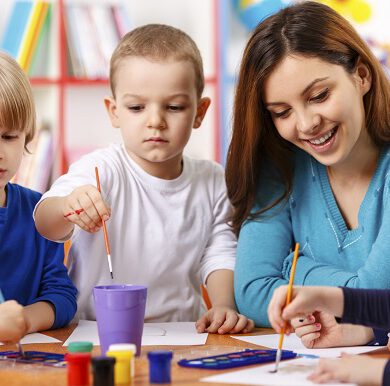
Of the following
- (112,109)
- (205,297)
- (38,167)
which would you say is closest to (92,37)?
(38,167)

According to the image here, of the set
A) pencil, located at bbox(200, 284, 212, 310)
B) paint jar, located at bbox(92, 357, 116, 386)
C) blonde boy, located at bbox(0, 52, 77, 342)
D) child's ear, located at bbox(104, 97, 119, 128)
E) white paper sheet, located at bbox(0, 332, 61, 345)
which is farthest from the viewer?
pencil, located at bbox(200, 284, 212, 310)

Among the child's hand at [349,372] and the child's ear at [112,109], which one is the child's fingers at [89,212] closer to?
the child's ear at [112,109]

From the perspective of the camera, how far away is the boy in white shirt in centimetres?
168

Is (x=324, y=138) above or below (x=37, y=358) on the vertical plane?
above

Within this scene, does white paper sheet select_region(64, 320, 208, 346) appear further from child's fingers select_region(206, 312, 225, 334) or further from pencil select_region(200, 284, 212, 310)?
pencil select_region(200, 284, 212, 310)

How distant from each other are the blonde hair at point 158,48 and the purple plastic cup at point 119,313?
0.72 m

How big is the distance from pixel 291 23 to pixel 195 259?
58 cm

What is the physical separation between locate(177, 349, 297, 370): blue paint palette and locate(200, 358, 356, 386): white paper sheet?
3 centimetres

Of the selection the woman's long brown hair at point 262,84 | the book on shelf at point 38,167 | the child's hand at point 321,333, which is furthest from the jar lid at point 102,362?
the book on shelf at point 38,167

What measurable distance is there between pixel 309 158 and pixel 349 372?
2.71ft

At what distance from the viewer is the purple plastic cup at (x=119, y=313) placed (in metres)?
1.13

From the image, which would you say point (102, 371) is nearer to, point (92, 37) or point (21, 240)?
point (21, 240)

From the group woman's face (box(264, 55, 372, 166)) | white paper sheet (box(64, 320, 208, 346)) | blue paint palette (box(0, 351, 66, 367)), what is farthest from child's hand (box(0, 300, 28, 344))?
woman's face (box(264, 55, 372, 166))

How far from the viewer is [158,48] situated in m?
1.72
